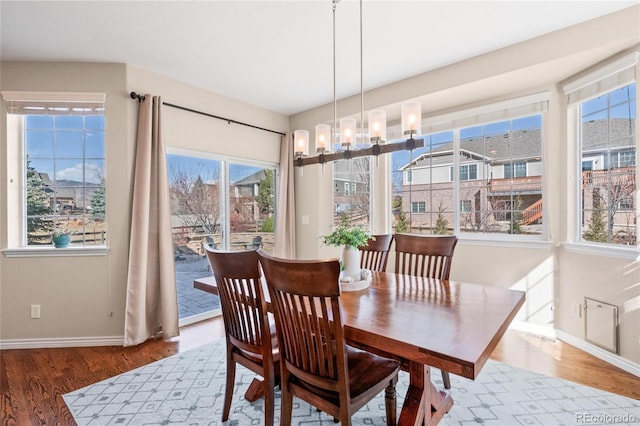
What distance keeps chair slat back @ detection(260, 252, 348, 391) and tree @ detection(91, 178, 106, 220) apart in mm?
2492

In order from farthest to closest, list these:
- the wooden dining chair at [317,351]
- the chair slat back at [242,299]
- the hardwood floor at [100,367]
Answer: the hardwood floor at [100,367] → the chair slat back at [242,299] → the wooden dining chair at [317,351]

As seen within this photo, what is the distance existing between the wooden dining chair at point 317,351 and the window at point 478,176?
94.1 inches

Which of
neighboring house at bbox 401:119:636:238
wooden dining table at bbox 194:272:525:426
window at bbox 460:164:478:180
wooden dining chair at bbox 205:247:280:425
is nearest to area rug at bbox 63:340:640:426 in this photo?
wooden dining chair at bbox 205:247:280:425

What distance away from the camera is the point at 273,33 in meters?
2.42

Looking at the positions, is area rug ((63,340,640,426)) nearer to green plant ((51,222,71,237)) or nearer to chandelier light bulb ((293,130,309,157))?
green plant ((51,222,71,237))

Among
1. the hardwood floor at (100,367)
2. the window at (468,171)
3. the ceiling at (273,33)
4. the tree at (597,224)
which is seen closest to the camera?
the hardwood floor at (100,367)

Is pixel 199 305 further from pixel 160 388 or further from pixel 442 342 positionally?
pixel 442 342

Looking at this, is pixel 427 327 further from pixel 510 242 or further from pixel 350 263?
pixel 510 242

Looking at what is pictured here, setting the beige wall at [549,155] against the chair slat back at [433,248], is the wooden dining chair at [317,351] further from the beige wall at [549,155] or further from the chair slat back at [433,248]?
the beige wall at [549,155]

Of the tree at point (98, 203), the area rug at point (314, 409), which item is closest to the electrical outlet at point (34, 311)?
the tree at point (98, 203)

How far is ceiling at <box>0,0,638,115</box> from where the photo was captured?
6.94 ft

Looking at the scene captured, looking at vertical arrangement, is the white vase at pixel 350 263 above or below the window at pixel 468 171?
below

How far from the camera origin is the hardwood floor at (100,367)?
6.46 ft

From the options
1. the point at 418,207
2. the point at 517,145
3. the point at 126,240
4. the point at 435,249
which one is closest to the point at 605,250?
the point at 517,145
